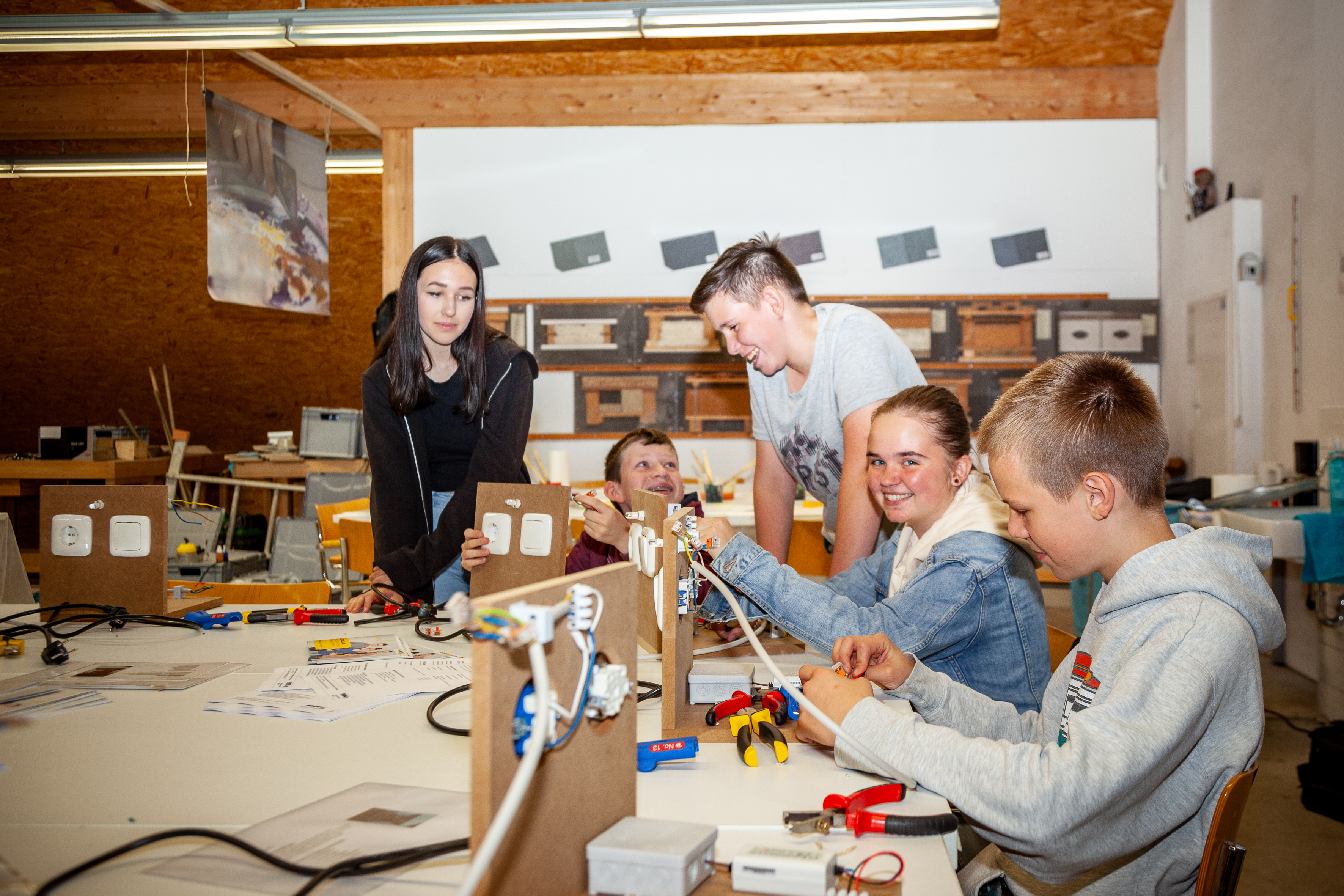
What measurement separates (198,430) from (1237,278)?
8.34 m

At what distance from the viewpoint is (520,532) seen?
1806 millimetres

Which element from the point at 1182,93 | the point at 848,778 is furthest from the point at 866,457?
the point at 1182,93

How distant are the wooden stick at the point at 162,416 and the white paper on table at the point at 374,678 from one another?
241 inches

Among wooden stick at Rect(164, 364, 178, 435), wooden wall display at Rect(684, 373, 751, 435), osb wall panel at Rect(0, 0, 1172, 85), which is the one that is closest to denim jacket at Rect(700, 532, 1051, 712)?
wooden wall display at Rect(684, 373, 751, 435)

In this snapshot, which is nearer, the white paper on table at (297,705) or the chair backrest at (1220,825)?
the chair backrest at (1220,825)

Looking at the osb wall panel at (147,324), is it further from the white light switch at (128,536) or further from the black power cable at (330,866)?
the black power cable at (330,866)

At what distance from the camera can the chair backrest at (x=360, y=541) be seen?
3125 millimetres

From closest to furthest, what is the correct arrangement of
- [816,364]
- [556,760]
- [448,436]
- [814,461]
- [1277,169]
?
1. [556,760]
2. [816,364]
3. [814,461]
4. [448,436]
5. [1277,169]

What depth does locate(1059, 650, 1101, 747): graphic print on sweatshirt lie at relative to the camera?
1.04 meters

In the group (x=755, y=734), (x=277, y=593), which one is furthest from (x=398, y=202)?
(x=755, y=734)

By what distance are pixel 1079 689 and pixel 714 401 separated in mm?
4526

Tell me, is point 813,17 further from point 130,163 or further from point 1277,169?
point 130,163

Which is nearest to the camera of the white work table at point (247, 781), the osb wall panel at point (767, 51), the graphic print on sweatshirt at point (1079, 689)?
the white work table at point (247, 781)

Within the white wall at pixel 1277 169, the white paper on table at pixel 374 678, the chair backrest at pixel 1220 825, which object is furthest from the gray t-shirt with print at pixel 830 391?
the white wall at pixel 1277 169
